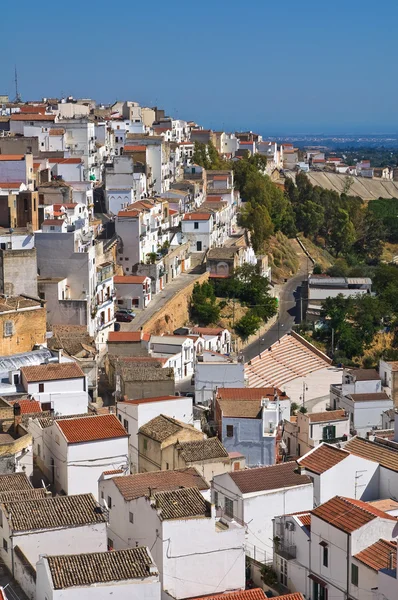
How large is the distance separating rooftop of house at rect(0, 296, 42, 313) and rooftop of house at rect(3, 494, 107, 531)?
1132 centimetres

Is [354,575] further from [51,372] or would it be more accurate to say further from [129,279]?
[129,279]

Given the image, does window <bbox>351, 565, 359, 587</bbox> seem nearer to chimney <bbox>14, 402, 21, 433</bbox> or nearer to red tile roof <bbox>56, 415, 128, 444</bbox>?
red tile roof <bbox>56, 415, 128, 444</bbox>

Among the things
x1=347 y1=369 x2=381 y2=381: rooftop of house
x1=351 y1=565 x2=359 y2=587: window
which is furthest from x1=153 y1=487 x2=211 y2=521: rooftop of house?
x1=347 y1=369 x2=381 y2=381: rooftop of house

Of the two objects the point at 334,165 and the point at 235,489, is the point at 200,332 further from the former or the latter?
the point at 334,165

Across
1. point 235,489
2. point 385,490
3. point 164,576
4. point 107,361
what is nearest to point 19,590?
point 164,576

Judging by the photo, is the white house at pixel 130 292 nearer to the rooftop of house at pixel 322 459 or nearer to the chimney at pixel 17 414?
the chimney at pixel 17 414

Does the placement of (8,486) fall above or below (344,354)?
above

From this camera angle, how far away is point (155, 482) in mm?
15977

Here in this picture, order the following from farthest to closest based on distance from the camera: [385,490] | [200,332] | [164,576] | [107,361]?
[200,332]
[107,361]
[385,490]
[164,576]

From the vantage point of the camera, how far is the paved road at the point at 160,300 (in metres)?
31.2

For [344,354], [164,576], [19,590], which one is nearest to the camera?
[19,590]

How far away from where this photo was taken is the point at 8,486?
620 inches

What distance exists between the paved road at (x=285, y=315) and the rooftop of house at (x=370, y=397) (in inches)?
300

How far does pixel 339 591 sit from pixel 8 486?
5.16 metres
